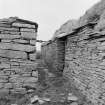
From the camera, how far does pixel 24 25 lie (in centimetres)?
498

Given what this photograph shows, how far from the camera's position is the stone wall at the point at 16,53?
4.95 m

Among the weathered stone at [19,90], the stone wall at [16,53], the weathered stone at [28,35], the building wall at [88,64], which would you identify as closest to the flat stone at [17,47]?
the stone wall at [16,53]

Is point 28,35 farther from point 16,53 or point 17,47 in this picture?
point 16,53

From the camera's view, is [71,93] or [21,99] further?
[71,93]

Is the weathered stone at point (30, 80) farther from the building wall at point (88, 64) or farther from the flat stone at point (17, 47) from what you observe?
the building wall at point (88, 64)

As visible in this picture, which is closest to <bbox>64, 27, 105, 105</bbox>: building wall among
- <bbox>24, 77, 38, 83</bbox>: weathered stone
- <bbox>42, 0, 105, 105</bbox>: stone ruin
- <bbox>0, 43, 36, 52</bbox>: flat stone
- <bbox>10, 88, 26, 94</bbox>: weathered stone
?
<bbox>42, 0, 105, 105</bbox>: stone ruin

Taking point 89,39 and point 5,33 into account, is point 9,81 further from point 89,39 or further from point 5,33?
point 89,39

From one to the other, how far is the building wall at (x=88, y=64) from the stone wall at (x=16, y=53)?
72.1 inches

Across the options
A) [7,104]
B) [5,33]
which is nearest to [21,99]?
[7,104]

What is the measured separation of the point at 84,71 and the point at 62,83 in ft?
6.02

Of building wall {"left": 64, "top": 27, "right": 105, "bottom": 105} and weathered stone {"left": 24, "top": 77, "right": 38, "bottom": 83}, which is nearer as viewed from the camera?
building wall {"left": 64, "top": 27, "right": 105, "bottom": 105}

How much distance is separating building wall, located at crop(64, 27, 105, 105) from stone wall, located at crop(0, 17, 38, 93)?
1.83 metres

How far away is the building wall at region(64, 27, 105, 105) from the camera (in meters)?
4.83

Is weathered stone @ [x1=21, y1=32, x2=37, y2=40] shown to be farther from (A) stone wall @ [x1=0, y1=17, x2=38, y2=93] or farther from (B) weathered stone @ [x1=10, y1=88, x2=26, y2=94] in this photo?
(B) weathered stone @ [x1=10, y1=88, x2=26, y2=94]
